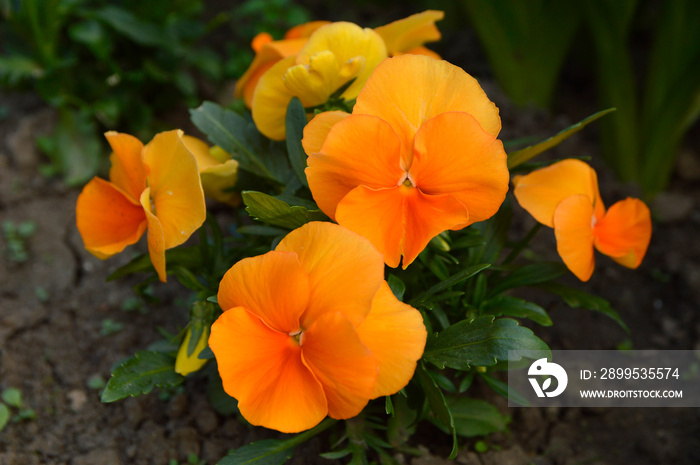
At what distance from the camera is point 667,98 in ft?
7.05

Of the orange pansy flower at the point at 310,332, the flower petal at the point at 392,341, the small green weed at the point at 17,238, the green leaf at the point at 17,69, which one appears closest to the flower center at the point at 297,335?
the orange pansy flower at the point at 310,332

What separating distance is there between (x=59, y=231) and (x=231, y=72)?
96 cm

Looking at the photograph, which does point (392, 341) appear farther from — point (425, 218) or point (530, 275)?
point (530, 275)

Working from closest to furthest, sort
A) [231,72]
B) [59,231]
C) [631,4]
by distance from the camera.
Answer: [631,4], [59,231], [231,72]

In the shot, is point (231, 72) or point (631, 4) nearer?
point (631, 4)

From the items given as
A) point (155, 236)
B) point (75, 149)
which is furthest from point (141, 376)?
point (75, 149)

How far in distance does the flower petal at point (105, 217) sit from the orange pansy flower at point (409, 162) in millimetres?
440

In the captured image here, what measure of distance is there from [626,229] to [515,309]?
11.1 inches

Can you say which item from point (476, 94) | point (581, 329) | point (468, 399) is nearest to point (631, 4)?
point (581, 329)

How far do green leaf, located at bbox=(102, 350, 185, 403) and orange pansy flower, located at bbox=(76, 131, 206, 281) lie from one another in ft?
0.79

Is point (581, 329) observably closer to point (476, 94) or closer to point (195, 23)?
point (476, 94)

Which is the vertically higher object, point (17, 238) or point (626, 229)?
point (626, 229)

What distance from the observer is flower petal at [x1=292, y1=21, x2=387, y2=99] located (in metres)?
1.20

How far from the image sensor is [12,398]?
156 centimetres
